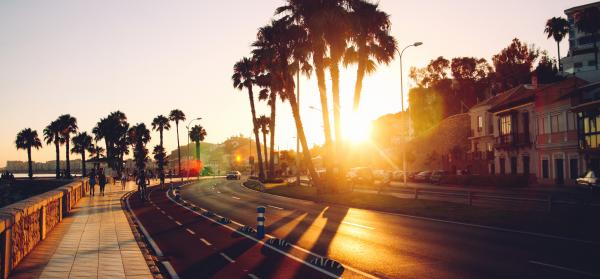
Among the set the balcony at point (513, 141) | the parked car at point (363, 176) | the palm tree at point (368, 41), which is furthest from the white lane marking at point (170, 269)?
the balcony at point (513, 141)

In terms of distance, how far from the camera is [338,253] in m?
14.7

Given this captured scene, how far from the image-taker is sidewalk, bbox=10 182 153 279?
11.4 metres

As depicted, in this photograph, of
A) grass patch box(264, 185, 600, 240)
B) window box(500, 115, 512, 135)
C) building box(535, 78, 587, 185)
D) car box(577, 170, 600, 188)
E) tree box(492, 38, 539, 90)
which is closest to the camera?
grass patch box(264, 185, 600, 240)

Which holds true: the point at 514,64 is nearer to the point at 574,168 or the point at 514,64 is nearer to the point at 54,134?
the point at 574,168

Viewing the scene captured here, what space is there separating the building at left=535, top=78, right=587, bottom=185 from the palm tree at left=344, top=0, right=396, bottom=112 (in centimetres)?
2132

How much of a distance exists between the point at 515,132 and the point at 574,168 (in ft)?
38.0

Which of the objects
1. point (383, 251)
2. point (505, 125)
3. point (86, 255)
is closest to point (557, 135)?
point (505, 125)

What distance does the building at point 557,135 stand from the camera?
159ft

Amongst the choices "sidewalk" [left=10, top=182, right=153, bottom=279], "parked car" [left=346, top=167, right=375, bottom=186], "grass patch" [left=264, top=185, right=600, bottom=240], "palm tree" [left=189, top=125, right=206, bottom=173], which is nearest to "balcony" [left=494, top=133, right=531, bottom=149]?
"parked car" [left=346, top=167, right=375, bottom=186]

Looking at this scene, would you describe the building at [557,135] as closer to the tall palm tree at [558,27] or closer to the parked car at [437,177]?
the parked car at [437,177]

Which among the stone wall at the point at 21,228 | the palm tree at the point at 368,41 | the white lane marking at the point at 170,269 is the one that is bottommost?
the white lane marking at the point at 170,269

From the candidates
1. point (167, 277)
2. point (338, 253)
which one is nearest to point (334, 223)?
point (338, 253)

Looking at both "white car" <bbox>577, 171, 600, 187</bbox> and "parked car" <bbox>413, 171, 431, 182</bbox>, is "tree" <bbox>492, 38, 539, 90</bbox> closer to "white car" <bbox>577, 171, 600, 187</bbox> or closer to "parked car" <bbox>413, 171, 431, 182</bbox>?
"parked car" <bbox>413, 171, 431, 182</bbox>

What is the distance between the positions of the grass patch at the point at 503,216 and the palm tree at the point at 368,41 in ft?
35.2
